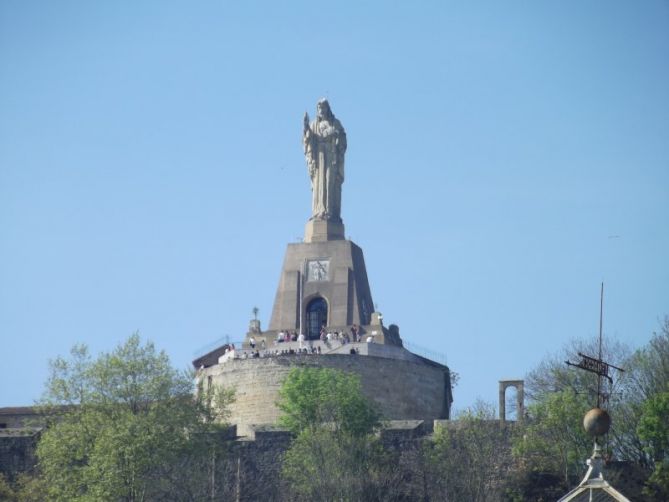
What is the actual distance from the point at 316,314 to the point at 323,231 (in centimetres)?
427

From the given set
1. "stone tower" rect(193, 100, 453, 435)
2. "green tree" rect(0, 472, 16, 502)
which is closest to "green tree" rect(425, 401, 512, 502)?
"stone tower" rect(193, 100, 453, 435)

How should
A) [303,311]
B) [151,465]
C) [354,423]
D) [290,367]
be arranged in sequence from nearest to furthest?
[151,465] → [354,423] → [290,367] → [303,311]

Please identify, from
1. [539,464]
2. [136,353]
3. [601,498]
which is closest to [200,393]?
[136,353]

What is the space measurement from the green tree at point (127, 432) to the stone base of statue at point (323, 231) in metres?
19.2

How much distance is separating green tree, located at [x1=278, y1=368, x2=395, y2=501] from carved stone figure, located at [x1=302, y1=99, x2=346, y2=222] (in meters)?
15.4

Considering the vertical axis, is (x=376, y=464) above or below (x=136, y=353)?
below

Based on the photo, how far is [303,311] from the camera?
8462 centimetres

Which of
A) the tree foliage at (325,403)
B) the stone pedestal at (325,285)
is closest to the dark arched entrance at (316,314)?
the stone pedestal at (325,285)

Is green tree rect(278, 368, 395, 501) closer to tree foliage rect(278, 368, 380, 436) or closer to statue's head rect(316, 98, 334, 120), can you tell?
tree foliage rect(278, 368, 380, 436)

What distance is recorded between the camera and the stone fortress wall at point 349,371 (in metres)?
78.2

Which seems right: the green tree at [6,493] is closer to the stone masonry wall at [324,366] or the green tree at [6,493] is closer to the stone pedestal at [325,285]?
the stone masonry wall at [324,366]

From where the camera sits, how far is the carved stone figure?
285 feet

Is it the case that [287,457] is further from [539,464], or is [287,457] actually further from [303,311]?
[303,311]

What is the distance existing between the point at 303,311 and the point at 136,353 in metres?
18.3
